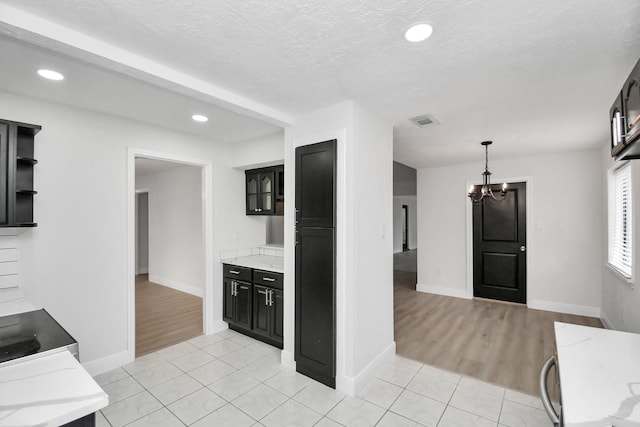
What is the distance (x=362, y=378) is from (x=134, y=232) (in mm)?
2635

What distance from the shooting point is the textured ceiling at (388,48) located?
1.41 metres

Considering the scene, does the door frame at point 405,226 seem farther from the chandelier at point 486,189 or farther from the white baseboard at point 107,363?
the white baseboard at point 107,363

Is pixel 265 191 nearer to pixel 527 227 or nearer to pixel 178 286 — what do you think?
pixel 178 286

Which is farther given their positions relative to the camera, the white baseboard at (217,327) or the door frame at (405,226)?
the door frame at (405,226)

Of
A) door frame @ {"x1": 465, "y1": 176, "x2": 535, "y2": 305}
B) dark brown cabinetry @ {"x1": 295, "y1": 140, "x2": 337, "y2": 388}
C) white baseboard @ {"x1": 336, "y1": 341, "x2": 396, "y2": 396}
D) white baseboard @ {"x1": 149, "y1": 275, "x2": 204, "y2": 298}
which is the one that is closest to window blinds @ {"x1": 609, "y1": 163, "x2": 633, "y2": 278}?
door frame @ {"x1": 465, "y1": 176, "x2": 535, "y2": 305}

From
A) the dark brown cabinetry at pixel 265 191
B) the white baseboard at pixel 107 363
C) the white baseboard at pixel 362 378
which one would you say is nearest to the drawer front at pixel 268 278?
the dark brown cabinetry at pixel 265 191

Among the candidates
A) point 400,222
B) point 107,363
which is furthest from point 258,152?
point 400,222

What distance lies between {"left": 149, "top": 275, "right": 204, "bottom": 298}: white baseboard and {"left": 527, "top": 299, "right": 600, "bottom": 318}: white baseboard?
223 inches

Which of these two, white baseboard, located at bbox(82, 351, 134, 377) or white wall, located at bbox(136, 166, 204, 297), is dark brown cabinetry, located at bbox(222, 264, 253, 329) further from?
white wall, located at bbox(136, 166, 204, 297)

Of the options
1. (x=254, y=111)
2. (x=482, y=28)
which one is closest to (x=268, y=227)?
(x=254, y=111)

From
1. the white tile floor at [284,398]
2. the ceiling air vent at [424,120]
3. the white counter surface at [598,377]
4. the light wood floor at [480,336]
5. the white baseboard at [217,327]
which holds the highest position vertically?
the ceiling air vent at [424,120]

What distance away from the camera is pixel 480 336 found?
3.71 m

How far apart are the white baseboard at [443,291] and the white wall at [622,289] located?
1849 millimetres

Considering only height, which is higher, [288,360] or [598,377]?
[598,377]
